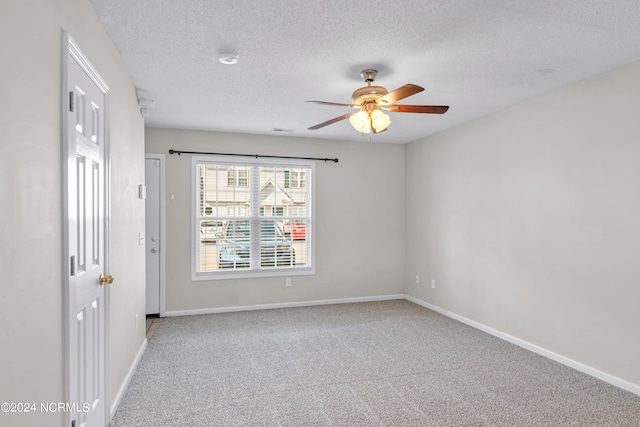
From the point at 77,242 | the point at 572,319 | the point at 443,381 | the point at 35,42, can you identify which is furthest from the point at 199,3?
the point at 572,319

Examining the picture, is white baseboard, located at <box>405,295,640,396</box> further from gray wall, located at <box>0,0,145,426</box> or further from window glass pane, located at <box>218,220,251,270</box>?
gray wall, located at <box>0,0,145,426</box>

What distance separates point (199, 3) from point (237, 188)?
11.1ft

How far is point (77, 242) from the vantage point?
189 centimetres

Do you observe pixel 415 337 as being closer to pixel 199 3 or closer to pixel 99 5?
pixel 199 3

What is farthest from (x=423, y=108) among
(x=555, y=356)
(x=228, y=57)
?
(x=555, y=356)

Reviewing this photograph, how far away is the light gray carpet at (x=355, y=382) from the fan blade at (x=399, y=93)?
2.19m

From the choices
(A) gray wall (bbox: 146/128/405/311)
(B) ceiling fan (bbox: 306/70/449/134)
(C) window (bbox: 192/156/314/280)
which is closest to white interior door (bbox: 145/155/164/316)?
(A) gray wall (bbox: 146/128/405/311)

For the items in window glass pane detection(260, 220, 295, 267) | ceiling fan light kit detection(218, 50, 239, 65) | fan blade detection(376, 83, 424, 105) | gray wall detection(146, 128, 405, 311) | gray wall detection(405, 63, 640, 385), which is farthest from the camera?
window glass pane detection(260, 220, 295, 267)

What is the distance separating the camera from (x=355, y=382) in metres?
3.07

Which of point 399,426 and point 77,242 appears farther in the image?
point 399,426

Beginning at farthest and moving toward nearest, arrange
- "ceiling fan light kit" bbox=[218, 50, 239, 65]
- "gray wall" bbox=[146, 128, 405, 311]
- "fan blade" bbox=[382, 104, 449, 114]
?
"gray wall" bbox=[146, 128, 405, 311] < "fan blade" bbox=[382, 104, 449, 114] < "ceiling fan light kit" bbox=[218, 50, 239, 65]

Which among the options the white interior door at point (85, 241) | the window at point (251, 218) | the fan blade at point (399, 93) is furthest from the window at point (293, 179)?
the white interior door at point (85, 241)

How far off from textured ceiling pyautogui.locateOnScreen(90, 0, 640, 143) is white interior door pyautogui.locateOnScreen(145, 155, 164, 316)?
118 centimetres

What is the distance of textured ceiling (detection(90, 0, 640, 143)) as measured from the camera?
85.4 inches
